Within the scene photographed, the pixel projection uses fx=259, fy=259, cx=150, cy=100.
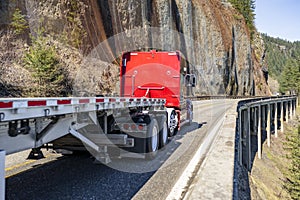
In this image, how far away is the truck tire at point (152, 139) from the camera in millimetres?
6410

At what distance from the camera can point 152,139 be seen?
263 inches

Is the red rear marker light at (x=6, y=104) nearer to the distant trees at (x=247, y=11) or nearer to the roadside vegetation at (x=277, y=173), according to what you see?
the roadside vegetation at (x=277, y=173)

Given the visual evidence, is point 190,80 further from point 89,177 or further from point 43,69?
point 43,69

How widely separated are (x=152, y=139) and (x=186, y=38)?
3879cm

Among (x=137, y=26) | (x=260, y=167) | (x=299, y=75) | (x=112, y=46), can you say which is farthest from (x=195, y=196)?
(x=299, y=75)

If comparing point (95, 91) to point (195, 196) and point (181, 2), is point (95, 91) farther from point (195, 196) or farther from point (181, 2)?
point (181, 2)

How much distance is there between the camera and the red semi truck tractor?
9.77 meters

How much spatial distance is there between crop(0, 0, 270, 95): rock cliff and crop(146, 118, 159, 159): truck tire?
455 inches

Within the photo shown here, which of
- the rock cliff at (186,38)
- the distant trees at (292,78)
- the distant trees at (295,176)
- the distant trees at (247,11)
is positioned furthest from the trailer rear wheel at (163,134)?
the distant trees at (292,78)

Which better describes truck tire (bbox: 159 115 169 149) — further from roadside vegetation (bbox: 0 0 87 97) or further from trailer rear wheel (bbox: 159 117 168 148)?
roadside vegetation (bbox: 0 0 87 97)

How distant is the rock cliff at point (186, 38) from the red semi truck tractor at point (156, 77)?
8.30 metres

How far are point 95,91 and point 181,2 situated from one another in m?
30.3

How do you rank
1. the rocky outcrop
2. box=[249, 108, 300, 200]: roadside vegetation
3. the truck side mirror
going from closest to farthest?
the truck side mirror, box=[249, 108, 300, 200]: roadside vegetation, the rocky outcrop

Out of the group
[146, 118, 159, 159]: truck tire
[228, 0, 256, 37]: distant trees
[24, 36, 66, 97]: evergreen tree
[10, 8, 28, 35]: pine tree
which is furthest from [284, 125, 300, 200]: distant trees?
[228, 0, 256, 37]: distant trees
